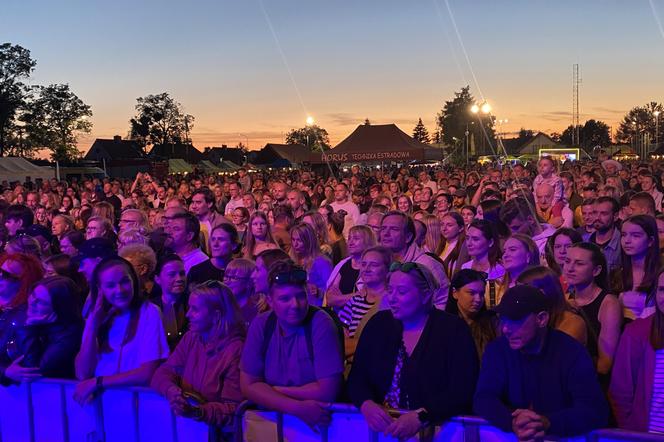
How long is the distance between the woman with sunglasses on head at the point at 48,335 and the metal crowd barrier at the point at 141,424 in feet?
0.33

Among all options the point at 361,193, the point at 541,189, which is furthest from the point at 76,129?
the point at 541,189

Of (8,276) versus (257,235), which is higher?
(257,235)

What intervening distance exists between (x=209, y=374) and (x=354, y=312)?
1132mm

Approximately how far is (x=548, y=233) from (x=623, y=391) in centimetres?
296

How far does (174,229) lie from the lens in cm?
581

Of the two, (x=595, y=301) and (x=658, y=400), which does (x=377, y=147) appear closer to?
(x=595, y=301)

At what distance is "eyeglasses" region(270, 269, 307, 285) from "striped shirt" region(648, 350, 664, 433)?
170 cm

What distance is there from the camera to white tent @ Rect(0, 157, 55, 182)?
35.1m

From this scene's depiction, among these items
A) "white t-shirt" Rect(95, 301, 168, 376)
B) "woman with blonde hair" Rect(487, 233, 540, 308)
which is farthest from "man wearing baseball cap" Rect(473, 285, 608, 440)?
"white t-shirt" Rect(95, 301, 168, 376)

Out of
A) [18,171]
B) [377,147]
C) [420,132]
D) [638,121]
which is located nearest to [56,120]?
[18,171]

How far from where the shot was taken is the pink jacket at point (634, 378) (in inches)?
116

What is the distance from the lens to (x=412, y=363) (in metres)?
3.12

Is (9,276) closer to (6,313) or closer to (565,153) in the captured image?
(6,313)

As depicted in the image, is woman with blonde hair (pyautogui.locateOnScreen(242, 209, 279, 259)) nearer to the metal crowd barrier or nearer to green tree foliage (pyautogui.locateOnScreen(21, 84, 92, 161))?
the metal crowd barrier
